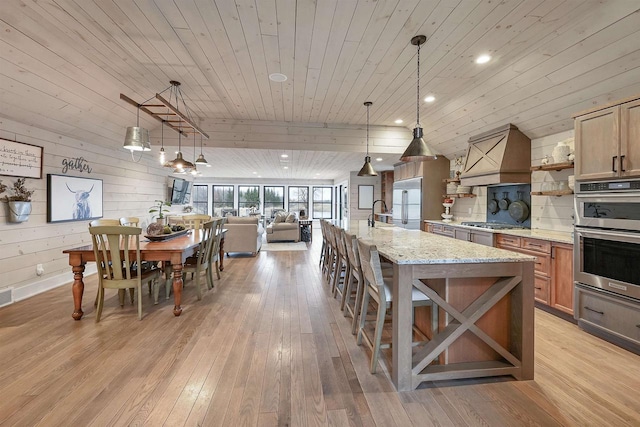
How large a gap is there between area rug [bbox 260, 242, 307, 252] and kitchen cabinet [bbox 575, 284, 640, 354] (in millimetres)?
5641

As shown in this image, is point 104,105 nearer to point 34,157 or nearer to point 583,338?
point 34,157

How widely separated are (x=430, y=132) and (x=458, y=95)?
1.44 m

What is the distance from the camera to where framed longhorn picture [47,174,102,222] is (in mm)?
4023

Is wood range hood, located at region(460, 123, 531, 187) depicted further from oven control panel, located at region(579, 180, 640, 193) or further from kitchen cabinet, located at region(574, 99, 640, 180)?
oven control panel, located at region(579, 180, 640, 193)

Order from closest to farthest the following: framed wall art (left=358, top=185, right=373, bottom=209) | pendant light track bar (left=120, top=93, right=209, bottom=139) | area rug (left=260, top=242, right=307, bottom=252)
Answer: pendant light track bar (left=120, top=93, right=209, bottom=139)
area rug (left=260, top=242, right=307, bottom=252)
framed wall art (left=358, top=185, right=373, bottom=209)

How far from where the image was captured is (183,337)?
2635mm

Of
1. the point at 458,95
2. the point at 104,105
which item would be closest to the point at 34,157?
the point at 104,105

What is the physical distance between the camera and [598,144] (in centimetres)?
261

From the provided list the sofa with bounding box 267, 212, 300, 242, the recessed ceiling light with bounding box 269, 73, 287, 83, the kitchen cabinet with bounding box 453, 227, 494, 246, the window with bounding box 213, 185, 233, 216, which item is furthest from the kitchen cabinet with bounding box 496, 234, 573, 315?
the window with bounding box 213, 185, 233, 216

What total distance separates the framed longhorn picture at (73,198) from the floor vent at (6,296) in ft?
3.30

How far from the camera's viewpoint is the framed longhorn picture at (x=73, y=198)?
4023mm

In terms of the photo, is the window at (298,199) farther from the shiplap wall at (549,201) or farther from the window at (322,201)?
the shiplap wall at (549,201)

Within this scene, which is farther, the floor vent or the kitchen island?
the floor vent

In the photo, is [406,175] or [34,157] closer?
[34,157]
